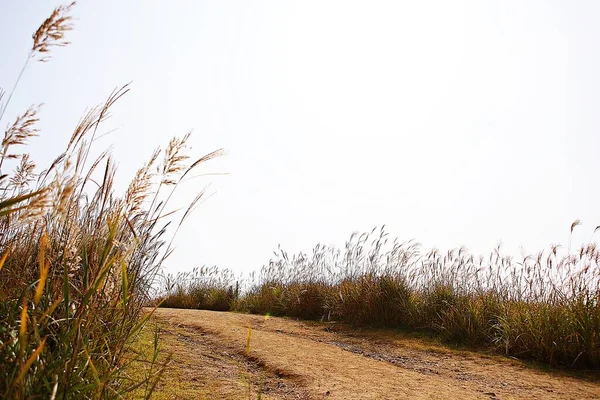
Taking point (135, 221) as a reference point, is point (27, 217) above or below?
below

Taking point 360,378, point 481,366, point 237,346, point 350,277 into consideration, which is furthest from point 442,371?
point 350,277

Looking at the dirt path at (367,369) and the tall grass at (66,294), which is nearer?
the tall grass at (66,294)

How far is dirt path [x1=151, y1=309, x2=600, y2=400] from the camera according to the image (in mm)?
3135

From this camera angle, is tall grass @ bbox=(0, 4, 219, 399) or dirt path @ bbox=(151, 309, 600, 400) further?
dirt path @ bbox=(151, 309, 600, 400)

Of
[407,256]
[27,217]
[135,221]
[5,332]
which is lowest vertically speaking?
[5,332]

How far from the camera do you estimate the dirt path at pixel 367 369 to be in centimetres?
313

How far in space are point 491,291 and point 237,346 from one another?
3807mm

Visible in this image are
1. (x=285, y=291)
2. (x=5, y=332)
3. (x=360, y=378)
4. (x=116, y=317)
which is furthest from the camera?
(x=285, y=291)

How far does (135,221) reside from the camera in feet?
9.37

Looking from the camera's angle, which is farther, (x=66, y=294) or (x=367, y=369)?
(x=367, y=369)

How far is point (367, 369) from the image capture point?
3775 millimetres

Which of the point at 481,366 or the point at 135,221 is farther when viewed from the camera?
the point at 481,366

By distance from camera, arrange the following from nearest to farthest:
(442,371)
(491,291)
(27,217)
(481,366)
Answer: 1. (27,217)
2. (442,371)
3. (481,366)
4. (491,291)

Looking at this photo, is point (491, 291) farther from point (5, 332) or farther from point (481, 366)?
point (5, 332)
